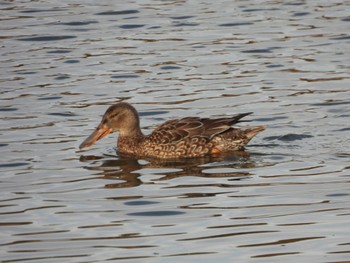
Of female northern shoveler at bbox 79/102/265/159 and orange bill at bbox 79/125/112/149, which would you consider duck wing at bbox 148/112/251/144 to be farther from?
orange bill at bbox 79/125/112/149

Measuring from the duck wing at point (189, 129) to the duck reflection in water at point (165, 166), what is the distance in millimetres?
284

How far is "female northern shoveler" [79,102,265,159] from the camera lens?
47.5 feet

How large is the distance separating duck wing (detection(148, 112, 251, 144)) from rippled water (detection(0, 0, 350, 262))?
410 millimetres

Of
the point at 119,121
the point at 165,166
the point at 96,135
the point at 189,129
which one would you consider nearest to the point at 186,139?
the point at 189,129

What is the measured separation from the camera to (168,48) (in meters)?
20.6

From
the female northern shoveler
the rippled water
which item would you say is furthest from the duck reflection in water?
the female northern shoveler

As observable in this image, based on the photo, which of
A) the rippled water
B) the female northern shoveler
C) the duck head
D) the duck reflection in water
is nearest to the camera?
the rippled water

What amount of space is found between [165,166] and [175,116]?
2.48 metres

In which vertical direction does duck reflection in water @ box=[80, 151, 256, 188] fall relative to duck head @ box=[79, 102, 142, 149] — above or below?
below

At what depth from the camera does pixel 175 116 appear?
53.8ft

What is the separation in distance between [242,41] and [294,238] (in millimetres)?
10912

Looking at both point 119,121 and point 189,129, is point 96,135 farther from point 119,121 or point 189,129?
point 189,129

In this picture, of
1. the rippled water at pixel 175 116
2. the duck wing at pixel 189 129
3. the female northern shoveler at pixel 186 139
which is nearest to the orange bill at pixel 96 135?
the female northern shoveler at pixel 186 139

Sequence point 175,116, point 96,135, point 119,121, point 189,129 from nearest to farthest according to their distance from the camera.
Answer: point 189,129 < point 96,135 < point 119,121 < point 175,116
